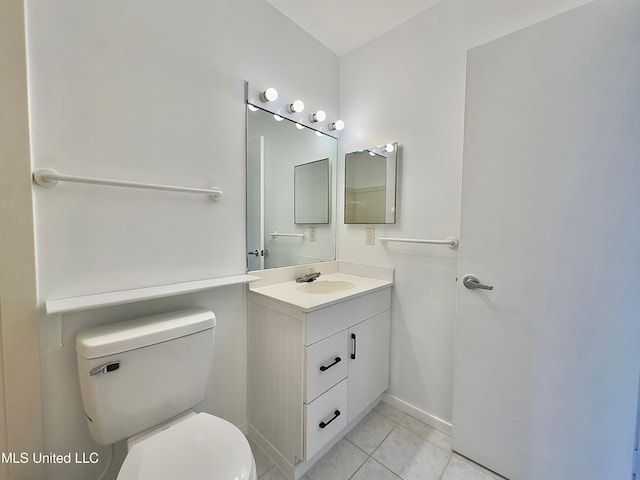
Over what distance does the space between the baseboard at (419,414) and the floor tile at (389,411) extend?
0.02 m

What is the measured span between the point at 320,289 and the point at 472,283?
909 mm

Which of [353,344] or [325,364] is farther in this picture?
[353,344]

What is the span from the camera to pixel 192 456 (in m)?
0.84

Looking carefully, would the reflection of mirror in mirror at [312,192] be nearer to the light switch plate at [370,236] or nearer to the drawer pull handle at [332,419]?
the light switch plate at [370,236]

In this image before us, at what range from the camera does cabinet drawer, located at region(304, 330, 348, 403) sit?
120 centimetres

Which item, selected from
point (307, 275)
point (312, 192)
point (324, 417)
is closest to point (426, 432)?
point (324, 417)

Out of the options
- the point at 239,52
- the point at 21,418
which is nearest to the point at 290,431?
the point at 21,418

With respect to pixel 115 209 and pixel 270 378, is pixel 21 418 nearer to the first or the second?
pixel 115 209

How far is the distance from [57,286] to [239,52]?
1.40 metres

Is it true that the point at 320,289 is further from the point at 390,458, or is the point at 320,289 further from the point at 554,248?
the point at 554,248

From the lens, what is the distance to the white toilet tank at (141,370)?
2.94 ft

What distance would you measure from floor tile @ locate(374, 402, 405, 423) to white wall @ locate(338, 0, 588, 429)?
3.2 inches

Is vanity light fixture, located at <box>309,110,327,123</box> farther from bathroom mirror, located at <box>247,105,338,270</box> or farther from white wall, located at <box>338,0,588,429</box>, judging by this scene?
white wall, located at <box>338,0,588,429</box>

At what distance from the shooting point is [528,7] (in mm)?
1262
